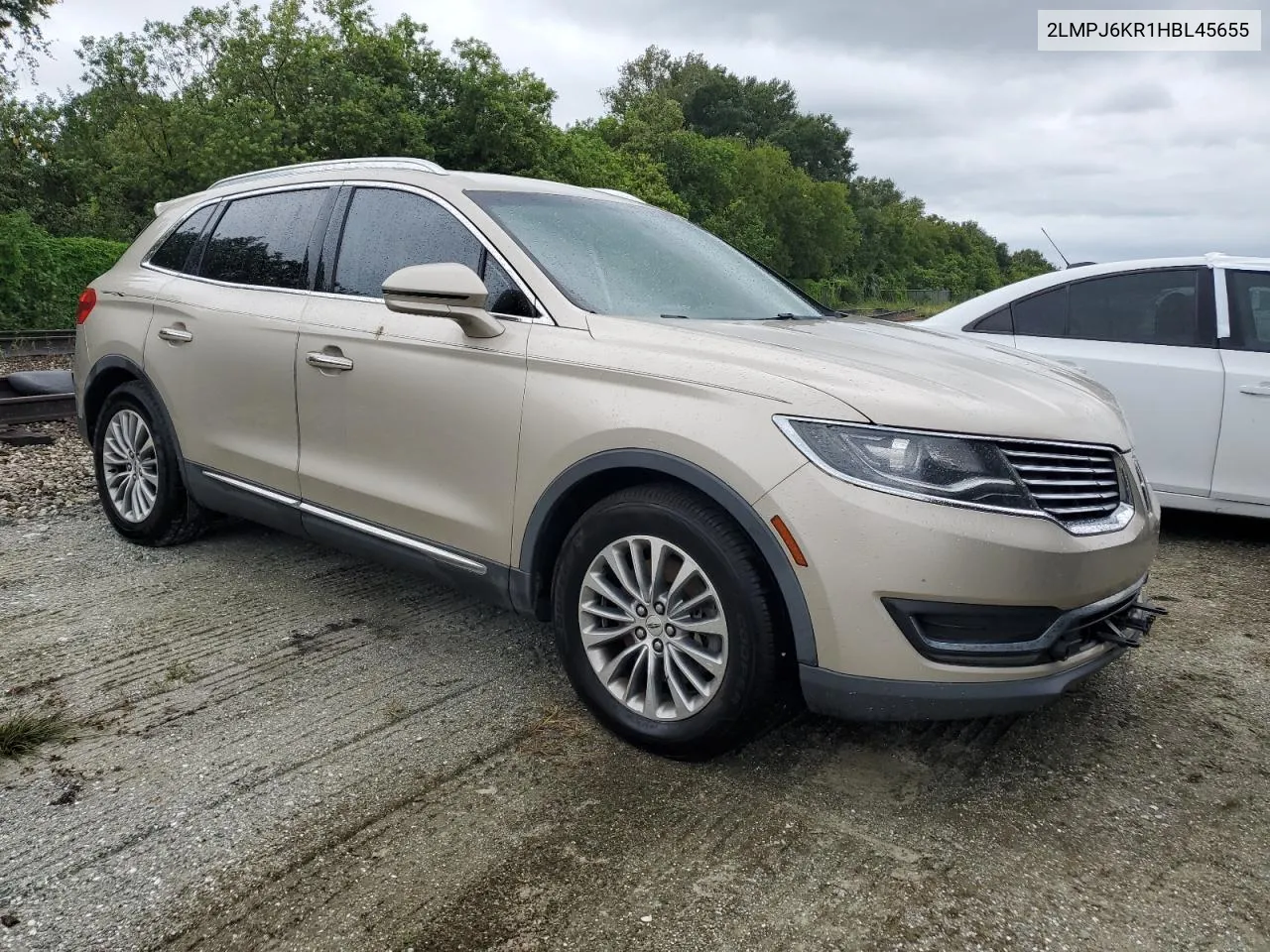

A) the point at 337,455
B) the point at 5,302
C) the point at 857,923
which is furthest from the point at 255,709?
the point at 5,302

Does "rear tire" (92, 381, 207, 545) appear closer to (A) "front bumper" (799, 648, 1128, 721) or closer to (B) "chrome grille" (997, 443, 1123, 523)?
(A) "front bumper" (799, 648, 1128, 721)

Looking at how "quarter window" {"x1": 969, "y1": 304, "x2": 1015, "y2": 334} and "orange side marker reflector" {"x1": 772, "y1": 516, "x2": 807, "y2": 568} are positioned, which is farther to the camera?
"quarter window" {"x1": 969, "y1": 304, "x2": 1015, "y2": 334}

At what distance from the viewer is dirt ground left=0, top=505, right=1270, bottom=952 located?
2.40m

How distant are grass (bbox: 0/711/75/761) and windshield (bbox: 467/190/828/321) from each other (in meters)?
2.14

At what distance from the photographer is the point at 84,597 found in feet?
14.8

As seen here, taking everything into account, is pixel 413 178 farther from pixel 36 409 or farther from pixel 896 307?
pixel 896 307

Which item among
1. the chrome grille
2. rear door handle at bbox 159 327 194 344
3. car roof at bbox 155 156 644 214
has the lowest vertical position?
A: the chrome grille

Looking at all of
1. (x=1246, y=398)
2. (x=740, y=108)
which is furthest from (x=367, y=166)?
(x=740, y=108)

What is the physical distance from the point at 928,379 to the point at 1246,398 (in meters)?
3.39

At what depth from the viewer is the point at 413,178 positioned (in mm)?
3980

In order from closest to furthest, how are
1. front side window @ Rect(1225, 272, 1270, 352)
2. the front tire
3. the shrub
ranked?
the front tire
front side window @ Rect(1225, 272, 1270, 352)
the shrub

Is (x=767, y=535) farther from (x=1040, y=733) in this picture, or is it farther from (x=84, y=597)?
(x=84, y=597)

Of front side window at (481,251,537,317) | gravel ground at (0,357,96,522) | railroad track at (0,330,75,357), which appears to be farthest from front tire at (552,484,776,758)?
railroad track at (0,330,75,357)

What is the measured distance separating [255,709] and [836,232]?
72.0 meters
